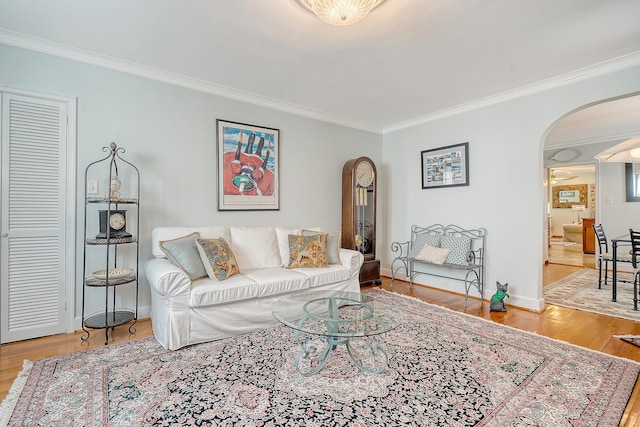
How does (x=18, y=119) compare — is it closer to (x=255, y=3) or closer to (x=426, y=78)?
(x=255, y=3)

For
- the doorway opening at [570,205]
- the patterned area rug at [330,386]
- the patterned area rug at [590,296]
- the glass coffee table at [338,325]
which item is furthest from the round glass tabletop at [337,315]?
the doorway opening at [570,205]

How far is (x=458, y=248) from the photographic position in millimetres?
3859

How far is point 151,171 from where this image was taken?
303 centimetres

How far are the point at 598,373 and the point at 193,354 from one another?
A: 9.24 feet

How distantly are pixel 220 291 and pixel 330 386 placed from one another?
Answer: 1182 mm

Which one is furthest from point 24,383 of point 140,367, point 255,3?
point 255,3

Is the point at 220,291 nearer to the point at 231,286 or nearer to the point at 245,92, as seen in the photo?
the point at 231,286

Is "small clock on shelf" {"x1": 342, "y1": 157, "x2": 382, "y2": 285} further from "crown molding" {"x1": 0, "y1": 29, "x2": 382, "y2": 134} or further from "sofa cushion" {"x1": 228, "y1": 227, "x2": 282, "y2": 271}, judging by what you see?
"sofa cushion" {"x1": 228, "y1": 227, "x2": 282, "y2": 271}

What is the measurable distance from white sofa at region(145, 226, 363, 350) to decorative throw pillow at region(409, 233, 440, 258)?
1176 millimetres

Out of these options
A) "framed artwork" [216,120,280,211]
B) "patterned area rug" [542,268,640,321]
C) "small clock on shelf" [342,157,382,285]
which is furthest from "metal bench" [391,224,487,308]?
"framed artwork" [216,120,280,211]

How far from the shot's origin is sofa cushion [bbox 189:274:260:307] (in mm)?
2402

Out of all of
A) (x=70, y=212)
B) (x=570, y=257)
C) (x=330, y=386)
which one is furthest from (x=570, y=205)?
(x=70, y=212)

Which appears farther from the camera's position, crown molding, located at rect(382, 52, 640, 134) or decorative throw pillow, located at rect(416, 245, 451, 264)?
decorative throw pillow, located at rect(416, 245, 451, 264)

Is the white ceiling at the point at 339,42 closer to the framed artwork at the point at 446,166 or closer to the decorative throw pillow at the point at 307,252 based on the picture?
the framed artwork at the point at 446,166
